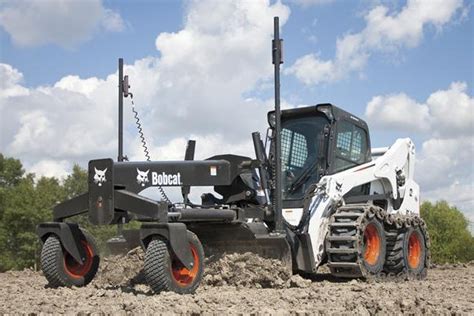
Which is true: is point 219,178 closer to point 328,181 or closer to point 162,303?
point 328,181

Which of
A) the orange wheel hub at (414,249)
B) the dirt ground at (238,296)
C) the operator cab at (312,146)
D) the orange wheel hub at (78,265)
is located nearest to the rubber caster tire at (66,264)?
the orange wheel hub at (78,265)

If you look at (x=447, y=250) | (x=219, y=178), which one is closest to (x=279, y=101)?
(x=219, y=178)

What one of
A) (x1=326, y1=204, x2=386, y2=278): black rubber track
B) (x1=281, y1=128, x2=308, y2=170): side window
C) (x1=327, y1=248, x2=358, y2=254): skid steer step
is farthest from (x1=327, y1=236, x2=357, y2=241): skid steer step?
(x1=281, y1=128, x2=308, y2=170): side window

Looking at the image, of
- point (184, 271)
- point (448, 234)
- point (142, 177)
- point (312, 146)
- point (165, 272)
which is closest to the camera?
point (165, 272)

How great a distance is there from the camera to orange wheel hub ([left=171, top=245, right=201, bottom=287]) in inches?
265

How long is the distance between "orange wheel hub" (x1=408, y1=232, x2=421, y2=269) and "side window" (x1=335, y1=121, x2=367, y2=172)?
145 cm

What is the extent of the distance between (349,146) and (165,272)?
4490 millimetres

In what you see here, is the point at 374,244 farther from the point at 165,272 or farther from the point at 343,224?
the point at 165,272

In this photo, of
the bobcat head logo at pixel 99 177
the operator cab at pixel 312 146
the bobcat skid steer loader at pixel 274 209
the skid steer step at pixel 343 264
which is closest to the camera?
the bobcat skid steer loader at pixel 274 209

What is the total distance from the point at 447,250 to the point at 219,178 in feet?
140

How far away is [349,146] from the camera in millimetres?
10047

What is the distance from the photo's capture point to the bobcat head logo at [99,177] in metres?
7.31

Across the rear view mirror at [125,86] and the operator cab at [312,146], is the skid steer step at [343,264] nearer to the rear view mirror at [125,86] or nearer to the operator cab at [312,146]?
the operator cab at [312,146]

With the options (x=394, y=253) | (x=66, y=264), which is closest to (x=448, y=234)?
(x=394, y=253)
